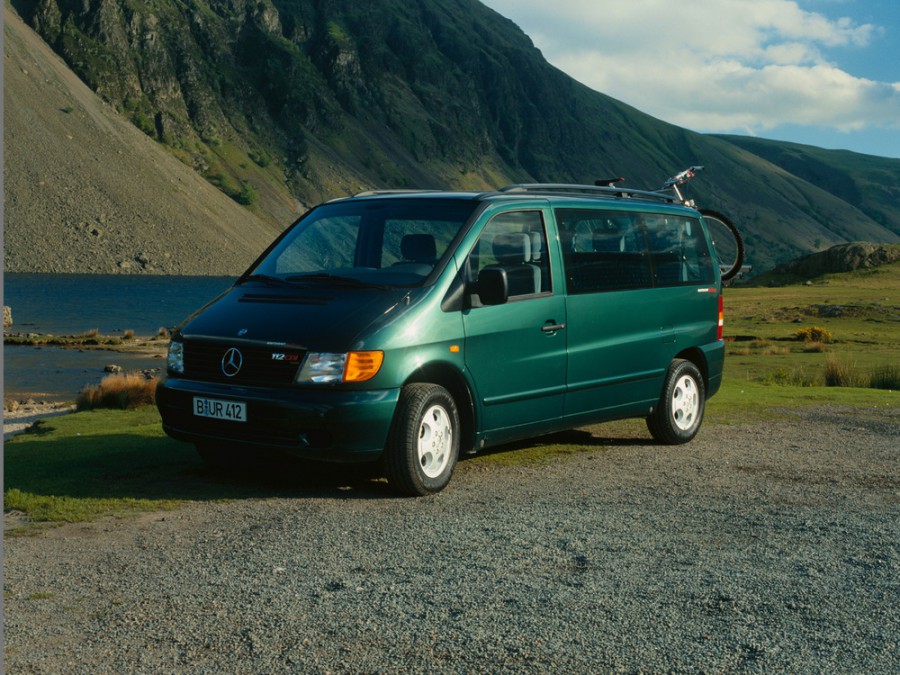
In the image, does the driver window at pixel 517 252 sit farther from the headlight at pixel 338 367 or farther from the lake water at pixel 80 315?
the lake water at pixel 80 315

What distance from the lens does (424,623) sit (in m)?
4.40

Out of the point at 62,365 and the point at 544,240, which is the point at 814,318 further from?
the point at 544,240

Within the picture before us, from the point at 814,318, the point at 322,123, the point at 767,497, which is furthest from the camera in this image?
the point at 322,123

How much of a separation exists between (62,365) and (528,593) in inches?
1526

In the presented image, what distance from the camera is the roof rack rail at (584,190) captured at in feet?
28.5

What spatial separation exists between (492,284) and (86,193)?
126 meters

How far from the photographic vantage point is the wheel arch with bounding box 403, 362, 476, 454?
7.34 metres

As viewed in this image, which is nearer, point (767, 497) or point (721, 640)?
point (721, 640)

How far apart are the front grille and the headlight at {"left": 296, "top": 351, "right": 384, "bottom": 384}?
81 millimetres

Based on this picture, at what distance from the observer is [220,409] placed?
7.12 m

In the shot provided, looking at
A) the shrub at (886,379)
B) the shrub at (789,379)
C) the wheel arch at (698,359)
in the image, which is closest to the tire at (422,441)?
the wheel arch at (698,359)

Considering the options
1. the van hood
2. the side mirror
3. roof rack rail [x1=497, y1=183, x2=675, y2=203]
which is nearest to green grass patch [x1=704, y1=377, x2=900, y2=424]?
roof rack rail [x1=497, y1=183, x2=675, y2=203]

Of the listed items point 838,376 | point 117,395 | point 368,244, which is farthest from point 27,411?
point 838,376

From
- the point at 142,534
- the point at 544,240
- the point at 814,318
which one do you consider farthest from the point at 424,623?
the point at 814,318
